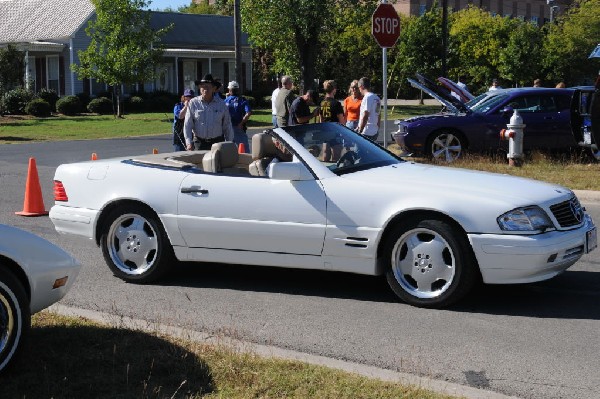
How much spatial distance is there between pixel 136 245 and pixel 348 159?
6.68 ft

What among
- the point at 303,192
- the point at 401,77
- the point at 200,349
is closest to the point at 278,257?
the point at 303,192

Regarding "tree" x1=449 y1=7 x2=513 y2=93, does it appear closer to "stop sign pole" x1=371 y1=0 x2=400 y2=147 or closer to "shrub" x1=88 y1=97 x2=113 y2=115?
"shrub" x1=88 y1=97 x2=113 y2=115

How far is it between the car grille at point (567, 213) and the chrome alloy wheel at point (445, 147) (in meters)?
10.2

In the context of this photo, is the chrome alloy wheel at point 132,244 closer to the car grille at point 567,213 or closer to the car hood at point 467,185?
the car hood at point 467,185

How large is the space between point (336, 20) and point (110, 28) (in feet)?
36.1

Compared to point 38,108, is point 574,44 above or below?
above

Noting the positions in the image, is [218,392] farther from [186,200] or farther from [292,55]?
[292,55]

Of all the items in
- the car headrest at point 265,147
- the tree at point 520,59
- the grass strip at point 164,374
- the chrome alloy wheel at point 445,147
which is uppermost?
the tree at point 520,59

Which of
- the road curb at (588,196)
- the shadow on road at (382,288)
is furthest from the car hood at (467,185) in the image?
the road curb at (588,196)

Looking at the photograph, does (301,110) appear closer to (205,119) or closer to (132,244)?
(205,119)

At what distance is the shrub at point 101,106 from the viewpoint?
45.1 meters

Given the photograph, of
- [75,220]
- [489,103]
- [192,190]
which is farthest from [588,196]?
[75,220]

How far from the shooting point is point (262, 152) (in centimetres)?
764

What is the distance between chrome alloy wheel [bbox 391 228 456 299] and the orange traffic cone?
22.2ft
